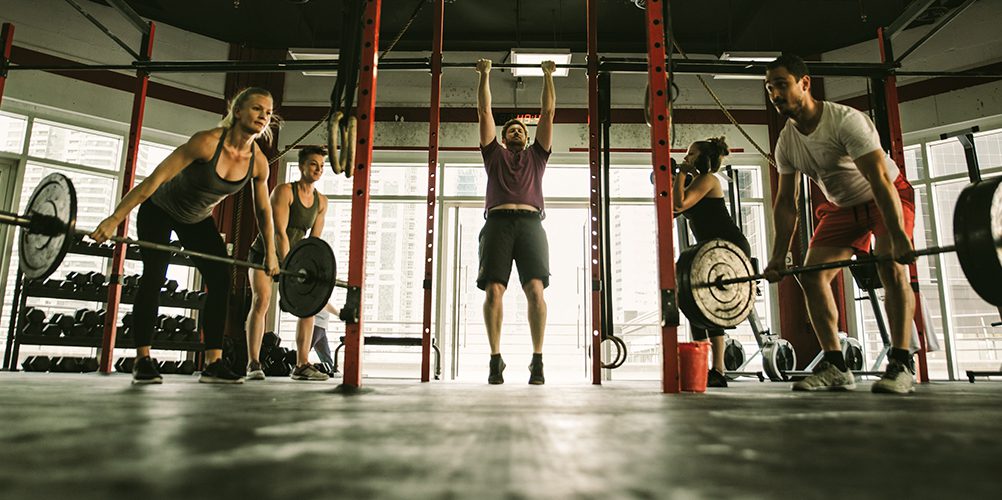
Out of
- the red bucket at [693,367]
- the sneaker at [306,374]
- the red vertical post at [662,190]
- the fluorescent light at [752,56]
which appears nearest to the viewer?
the red vertical post at [662,190]

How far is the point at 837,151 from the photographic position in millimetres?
2244

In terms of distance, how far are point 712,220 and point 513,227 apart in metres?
1.09

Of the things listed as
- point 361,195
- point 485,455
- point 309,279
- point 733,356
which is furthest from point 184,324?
point 485,455

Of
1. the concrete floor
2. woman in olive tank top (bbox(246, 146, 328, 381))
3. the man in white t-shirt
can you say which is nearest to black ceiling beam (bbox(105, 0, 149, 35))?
woman in olive tank top (bbox(246, 146, 328, 381))

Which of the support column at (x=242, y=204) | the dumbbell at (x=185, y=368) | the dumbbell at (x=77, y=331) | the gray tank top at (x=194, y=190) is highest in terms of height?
the support column at (x=242, y=204)

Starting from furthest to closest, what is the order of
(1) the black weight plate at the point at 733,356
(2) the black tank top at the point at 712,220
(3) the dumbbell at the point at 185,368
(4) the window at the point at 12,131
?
(4) the window at the point at 12,131
(1) the black weight plate at the point at 733,356
(3) the dumbbell at the point at 185,368
(2) the black tank top at the point at 712,220

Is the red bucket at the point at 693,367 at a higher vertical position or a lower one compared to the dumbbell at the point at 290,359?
higher

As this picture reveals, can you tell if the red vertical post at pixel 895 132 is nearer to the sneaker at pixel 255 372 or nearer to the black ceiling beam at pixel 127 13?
the sneaker at pixel 255 372

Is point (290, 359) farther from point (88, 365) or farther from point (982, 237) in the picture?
point (982, 237)

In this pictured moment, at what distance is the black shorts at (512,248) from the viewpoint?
2945 millimetres

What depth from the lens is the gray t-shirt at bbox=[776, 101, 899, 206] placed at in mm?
2152

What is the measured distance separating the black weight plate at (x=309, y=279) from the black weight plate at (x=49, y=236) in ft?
2.53

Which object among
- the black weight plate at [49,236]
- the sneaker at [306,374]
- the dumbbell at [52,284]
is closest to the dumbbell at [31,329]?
the dumbbell at [52,284]

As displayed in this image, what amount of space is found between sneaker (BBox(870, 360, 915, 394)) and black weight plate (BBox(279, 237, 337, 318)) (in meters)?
2.02
